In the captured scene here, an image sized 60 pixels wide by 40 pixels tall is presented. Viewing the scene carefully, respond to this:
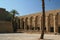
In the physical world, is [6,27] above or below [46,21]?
below

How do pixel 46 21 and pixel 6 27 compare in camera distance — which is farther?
pixel 6 27

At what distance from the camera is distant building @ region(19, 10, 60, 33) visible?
4884cm

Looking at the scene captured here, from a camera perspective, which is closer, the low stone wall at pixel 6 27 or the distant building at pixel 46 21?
the distant building at pixel 46 21

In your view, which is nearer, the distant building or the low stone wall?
the distant building

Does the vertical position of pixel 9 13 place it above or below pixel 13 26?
above

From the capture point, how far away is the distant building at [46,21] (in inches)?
1923

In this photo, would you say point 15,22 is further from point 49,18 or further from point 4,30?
point 49,18

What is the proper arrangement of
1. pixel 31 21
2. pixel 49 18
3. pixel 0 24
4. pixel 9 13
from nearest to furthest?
pixel 49 18 < pixel 0 24 < pixel 31 21 < pixel 9 13

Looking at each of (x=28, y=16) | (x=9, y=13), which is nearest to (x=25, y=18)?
(x=28, y=16)

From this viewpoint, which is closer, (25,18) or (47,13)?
(47,13)

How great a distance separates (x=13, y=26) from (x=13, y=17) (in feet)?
11.7

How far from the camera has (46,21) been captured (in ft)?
176

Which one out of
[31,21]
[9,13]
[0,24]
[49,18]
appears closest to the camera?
[49,18]

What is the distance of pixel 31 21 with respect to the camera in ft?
200
